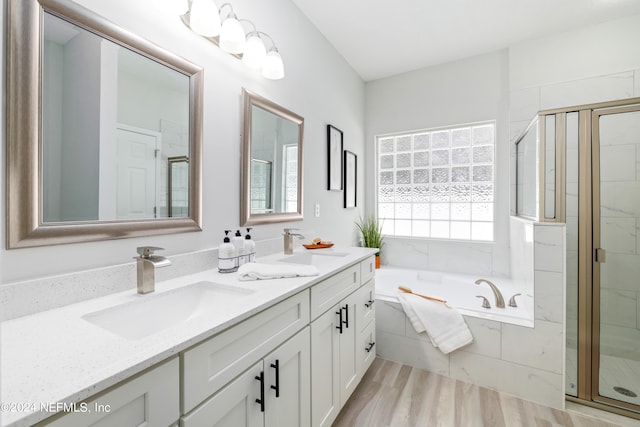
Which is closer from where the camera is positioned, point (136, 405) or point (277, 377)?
point (136, 405)

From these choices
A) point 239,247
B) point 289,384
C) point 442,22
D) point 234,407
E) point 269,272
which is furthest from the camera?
point 442,22

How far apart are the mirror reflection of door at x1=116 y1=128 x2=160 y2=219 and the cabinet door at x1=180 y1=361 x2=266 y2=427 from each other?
27.9 inches

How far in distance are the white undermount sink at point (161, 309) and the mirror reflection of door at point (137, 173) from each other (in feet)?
1.10

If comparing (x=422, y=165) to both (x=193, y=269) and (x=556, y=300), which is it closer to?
(x=556, y=300)

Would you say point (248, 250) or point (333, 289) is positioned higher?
point (248, 250)

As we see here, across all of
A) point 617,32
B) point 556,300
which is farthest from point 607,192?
point 617,32

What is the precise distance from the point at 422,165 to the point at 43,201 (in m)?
3.04

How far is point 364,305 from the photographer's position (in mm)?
1774

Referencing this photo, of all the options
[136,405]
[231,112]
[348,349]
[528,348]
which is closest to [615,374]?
[528,348]

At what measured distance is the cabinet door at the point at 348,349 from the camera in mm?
1468

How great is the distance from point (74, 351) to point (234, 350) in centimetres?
36

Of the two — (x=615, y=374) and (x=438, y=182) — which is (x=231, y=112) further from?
(x=615, y=374)

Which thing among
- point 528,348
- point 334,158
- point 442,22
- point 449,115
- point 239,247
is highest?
point 442,22

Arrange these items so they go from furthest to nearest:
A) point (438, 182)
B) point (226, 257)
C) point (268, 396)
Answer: point (438, 182) < point (226, 257) < point (268, 396)
